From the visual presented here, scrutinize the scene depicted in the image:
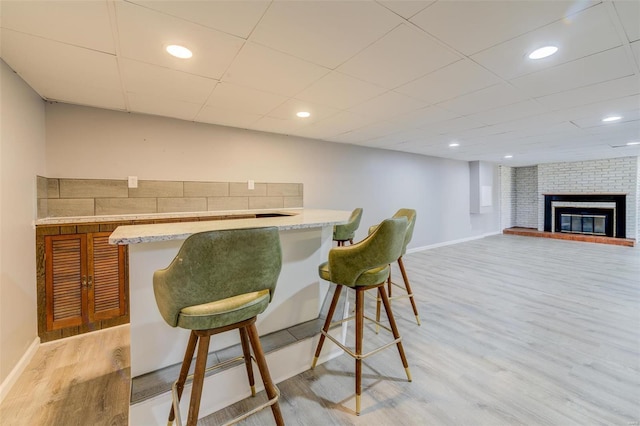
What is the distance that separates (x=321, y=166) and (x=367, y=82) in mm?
2380

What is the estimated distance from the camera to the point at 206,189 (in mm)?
3568

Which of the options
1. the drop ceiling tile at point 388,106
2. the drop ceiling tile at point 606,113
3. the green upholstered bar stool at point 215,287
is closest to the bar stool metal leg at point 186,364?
the green upholstered bar stool at point 215,287

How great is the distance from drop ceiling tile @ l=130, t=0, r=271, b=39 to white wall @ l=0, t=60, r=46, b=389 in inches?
56.9

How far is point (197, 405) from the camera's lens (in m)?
1.15

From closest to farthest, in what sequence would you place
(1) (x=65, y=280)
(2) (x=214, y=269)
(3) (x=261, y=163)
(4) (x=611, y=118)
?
(2) (x=214, y=269) < (1) (x=65, y=280) < (4) (x=611, y=118) < (3) (x=261, y=163)

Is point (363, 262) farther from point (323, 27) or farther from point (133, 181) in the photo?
point (133, 181)

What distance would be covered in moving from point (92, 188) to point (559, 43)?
420cm

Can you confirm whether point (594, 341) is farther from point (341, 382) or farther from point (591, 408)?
point (341, 382)

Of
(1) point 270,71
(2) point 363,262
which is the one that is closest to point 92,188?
(1) point 270,71

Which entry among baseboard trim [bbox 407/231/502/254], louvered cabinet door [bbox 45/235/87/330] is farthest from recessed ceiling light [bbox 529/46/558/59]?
baseboard trim [bbox 407/231/502/254]

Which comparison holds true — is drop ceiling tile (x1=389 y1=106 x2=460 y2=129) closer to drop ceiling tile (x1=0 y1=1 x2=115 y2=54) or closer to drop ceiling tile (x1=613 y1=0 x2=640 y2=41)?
drop ceiling tile (x1=613 y1=0 x2=640 y2=41)

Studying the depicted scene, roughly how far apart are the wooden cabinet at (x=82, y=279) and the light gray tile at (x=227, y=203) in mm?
1162

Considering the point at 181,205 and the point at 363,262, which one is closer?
the point at 363,262

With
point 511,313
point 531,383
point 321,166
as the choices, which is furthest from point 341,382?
point 321,166
